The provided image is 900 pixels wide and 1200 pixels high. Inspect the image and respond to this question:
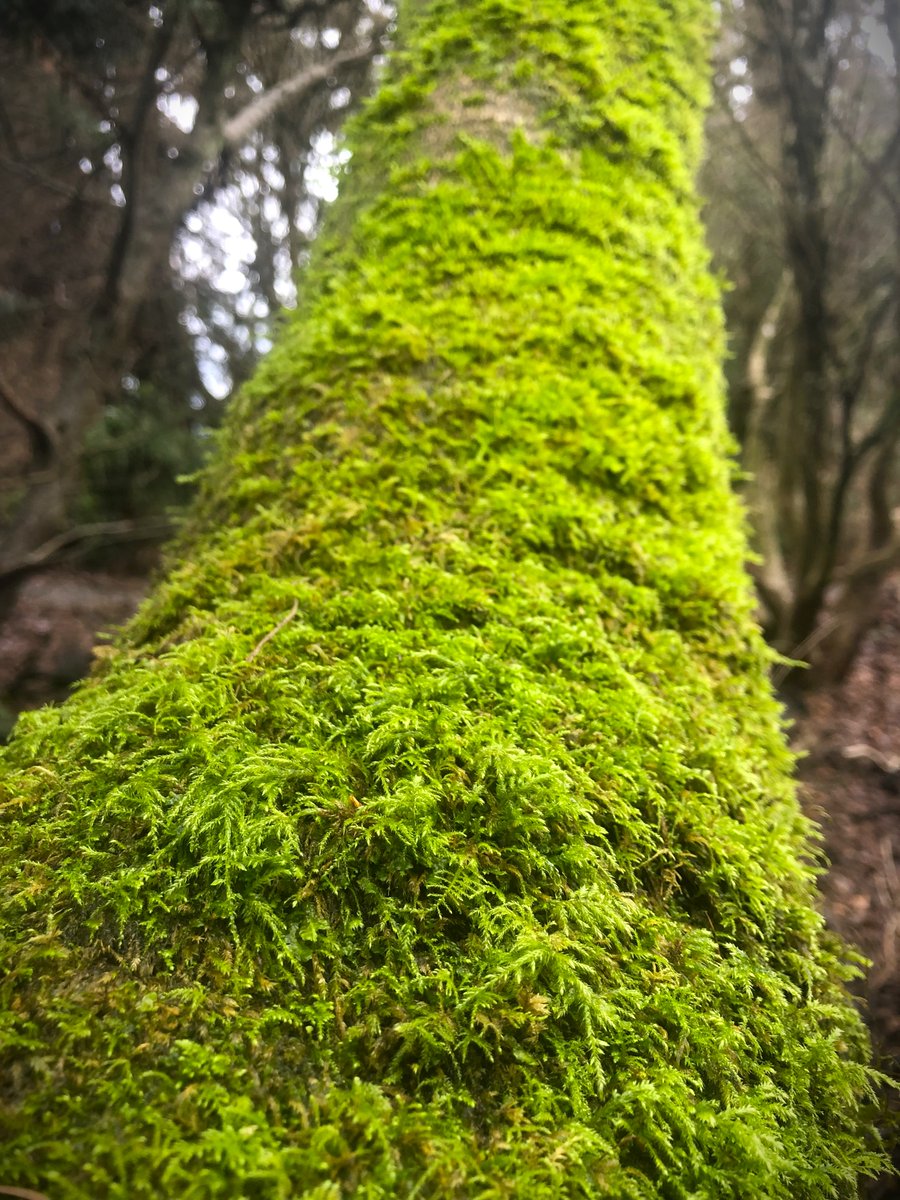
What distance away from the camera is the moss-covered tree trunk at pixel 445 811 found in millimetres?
692

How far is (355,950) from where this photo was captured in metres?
0.82

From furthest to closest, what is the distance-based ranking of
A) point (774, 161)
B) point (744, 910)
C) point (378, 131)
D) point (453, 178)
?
point (774, 161)
point (378, 131)
point (453, 178)
point (744, 910)

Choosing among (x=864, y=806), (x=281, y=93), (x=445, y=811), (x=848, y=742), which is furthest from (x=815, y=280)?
Result: (x=445, y=811)

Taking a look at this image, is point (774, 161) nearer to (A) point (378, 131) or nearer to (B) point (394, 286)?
(A) point (378, 131)

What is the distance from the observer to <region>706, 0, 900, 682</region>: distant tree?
206 inches

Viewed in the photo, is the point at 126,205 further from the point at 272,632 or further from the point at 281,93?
the point at 272,632

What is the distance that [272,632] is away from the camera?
120 centimetres

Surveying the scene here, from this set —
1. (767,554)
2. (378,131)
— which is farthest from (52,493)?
(767,554)

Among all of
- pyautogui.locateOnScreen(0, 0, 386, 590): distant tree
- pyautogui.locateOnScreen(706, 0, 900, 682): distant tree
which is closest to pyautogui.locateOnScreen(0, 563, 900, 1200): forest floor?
pyautogui.locateOnScreen(706, 0, 900, 682): distant tree

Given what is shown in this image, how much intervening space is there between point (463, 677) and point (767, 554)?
6.40 m

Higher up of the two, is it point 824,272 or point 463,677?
point 824,272

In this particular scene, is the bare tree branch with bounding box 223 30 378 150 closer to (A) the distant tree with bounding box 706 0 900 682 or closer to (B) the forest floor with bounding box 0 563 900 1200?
(A) the distant tree with bounding box 706 0 900 682

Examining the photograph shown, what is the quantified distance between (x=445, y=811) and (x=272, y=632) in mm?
470

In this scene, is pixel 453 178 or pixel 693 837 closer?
pixel 693 837
